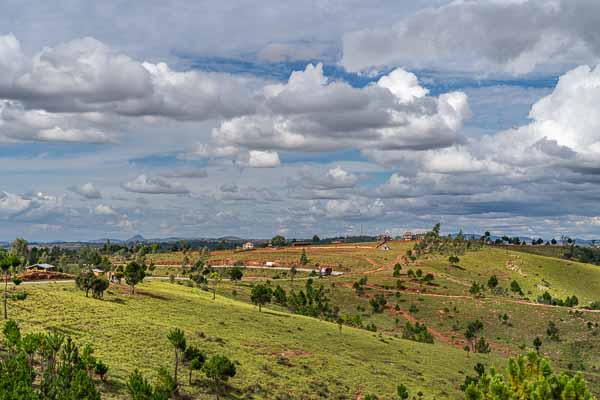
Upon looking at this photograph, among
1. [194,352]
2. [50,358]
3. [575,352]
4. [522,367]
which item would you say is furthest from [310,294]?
[522,367]

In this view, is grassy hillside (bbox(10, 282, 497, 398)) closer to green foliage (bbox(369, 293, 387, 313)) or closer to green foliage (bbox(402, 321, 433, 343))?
green foliage (bbox(402, 321, 433, 343))

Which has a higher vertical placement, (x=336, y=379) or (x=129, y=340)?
(x=129, y=340)

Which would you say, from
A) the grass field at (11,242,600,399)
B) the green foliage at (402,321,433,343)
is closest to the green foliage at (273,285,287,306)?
the grass field at (11,242,600,399)

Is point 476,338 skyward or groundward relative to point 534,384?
groundward

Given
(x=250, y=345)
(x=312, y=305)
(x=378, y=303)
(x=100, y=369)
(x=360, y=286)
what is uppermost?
(x=100, y=369)

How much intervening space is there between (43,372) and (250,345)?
29.2m

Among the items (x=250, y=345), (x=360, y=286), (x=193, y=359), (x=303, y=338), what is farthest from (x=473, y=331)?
(x=193, y=359)

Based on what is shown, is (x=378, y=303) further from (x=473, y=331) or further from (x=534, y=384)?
(x=534, y=384)

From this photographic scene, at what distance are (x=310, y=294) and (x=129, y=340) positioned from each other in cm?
7385

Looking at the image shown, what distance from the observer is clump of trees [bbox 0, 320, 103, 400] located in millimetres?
41116

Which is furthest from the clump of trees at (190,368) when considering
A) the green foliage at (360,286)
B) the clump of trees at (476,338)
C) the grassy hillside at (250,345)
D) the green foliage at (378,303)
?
the green foliage at (360,286)

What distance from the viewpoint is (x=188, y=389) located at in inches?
2216

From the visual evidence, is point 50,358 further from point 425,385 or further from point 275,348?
point 425,385

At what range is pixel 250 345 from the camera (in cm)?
7400
